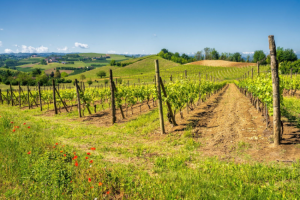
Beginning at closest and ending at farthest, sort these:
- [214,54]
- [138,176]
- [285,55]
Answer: [138,176], [285,55], [214,54]

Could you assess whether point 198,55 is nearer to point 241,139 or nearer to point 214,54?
point 214,54

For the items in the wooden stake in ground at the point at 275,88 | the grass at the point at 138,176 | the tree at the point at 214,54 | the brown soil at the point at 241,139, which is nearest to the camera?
the grass at the point at 138,176

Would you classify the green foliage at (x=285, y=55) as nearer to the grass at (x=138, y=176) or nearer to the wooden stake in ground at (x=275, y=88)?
the wooden stake in ground at (x=275, y=88)

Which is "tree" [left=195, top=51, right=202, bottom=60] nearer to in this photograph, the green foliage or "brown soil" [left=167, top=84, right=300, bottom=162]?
the green foliage

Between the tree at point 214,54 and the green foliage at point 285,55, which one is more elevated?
the tree at point 214,54

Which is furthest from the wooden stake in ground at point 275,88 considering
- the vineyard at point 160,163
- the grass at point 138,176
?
the grass at point 138,176

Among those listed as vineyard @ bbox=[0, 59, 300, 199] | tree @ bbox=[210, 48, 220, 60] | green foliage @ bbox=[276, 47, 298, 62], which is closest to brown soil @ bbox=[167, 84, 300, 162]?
vineyard @ bbox=[0, 59, 300, 199]

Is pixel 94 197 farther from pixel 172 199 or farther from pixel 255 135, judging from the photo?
pixel 255 135

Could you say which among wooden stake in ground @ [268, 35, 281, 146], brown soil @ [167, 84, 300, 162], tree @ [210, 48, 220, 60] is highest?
tree @ [210, 48, 220, 60]

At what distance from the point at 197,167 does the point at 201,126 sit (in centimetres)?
436

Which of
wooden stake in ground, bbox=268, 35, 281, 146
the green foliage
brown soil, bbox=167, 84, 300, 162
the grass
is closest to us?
the grass

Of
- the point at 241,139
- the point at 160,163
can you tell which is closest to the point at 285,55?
the point at 241,139

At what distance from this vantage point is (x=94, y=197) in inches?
141

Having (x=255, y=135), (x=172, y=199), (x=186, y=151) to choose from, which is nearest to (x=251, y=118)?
(x=255, y=135)
